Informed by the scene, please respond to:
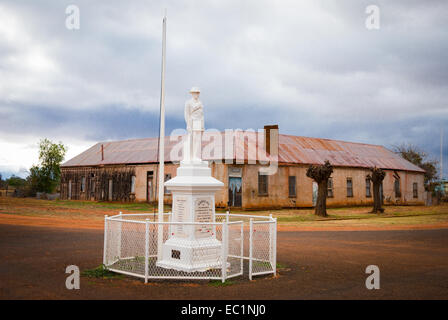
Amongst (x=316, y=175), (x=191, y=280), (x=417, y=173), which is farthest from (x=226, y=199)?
(x=417, y=173)

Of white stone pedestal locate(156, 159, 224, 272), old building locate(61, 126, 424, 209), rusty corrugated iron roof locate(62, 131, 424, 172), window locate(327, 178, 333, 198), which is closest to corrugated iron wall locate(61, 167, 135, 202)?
old building locate(61, 126, 424, 209)

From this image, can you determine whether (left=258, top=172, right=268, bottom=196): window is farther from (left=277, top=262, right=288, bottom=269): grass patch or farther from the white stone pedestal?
the white stone pedestal

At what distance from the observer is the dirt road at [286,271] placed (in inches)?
270

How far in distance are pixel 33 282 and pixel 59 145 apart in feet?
183

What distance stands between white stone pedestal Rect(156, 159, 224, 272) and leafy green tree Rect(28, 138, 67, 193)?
167ft

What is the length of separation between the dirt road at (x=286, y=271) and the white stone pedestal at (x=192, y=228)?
39.9 inches

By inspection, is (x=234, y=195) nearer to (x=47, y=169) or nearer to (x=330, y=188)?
(x=330, y=188)

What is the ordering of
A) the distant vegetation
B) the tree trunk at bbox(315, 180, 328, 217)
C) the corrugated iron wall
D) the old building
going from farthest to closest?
the distant vegetation, the corrugated iron wall, the old building, the tree trunk at bbox(315, 180, 328, 217)

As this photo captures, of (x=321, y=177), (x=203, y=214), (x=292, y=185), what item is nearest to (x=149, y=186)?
(x=292, y=185)

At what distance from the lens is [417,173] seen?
42469 millimetres

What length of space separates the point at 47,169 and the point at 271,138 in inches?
1500

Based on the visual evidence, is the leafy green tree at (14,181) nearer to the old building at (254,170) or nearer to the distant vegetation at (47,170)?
the distant vegetation at (47,170)

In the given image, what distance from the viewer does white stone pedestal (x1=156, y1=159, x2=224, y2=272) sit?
8.73 meters
